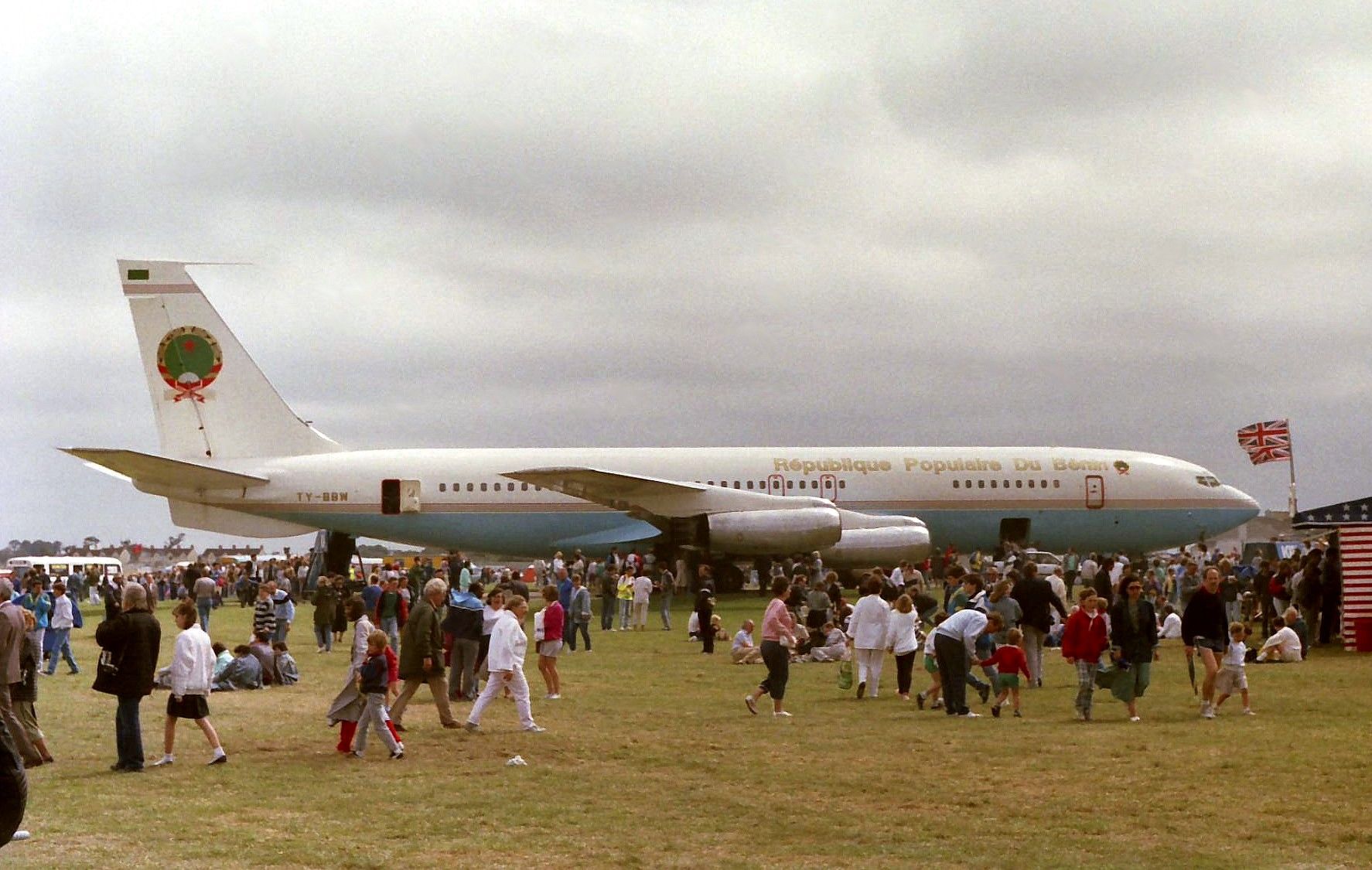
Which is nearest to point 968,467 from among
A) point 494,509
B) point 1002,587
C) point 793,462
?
point 793,462

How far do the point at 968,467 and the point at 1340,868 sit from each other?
31.6 m

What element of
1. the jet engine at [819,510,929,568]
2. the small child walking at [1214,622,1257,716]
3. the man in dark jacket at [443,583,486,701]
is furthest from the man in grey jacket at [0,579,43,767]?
the jet engine at [819,510,929,568]

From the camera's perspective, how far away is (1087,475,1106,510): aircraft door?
40.3 metres

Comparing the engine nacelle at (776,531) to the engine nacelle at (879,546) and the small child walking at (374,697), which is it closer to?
the engine nacelle at (879,546)

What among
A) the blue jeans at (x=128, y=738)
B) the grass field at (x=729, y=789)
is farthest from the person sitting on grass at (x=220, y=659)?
the blue jeans at (x=128, y=738)

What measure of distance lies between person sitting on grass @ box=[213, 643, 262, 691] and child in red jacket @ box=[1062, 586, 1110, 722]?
10434 mm

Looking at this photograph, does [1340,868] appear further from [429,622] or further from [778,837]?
[429,622]

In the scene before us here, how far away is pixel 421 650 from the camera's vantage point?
15.0 m

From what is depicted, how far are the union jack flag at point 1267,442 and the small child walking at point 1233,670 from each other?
2880 cm

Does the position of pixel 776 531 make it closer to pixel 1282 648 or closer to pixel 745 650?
pixel 745 650

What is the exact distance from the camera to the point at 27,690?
12883mm

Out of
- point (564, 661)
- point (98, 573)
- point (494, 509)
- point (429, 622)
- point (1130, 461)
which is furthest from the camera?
point (98, 573)

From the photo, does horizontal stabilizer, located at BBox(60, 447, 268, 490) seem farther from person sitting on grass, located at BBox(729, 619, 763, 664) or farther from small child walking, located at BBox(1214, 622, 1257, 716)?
small child walking, located at BBox(1214, 622, 1257, 716)

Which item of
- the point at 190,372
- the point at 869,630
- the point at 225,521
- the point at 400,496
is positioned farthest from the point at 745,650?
the point at 190,372
